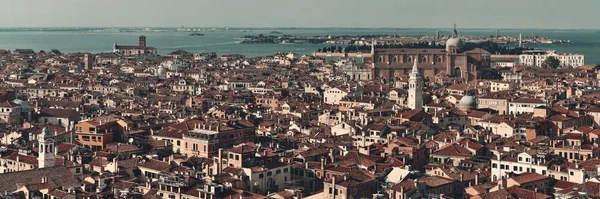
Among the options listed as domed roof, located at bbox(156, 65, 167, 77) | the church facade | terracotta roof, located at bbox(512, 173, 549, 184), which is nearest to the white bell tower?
terracotta roof, located at bbox(512, 173, 549, 184)

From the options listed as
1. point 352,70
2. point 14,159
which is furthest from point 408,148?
point 352,70

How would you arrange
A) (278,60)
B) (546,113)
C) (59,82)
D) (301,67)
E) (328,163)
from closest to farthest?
(328,163) < (546,113) < (59,82) < (301,67) < (278,60)

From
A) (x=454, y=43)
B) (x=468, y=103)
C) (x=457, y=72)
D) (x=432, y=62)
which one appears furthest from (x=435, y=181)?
(x=454, y=43)

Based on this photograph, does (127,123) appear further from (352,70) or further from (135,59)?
(135,59)

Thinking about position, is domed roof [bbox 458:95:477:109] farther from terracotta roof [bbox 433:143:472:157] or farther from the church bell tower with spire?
terracotta roof [bbox 433:143:472:157]

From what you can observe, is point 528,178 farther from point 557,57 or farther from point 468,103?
point 557,57

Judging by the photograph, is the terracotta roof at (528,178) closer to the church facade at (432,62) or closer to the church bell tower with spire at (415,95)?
the church bell tower with spire at (415,95)
